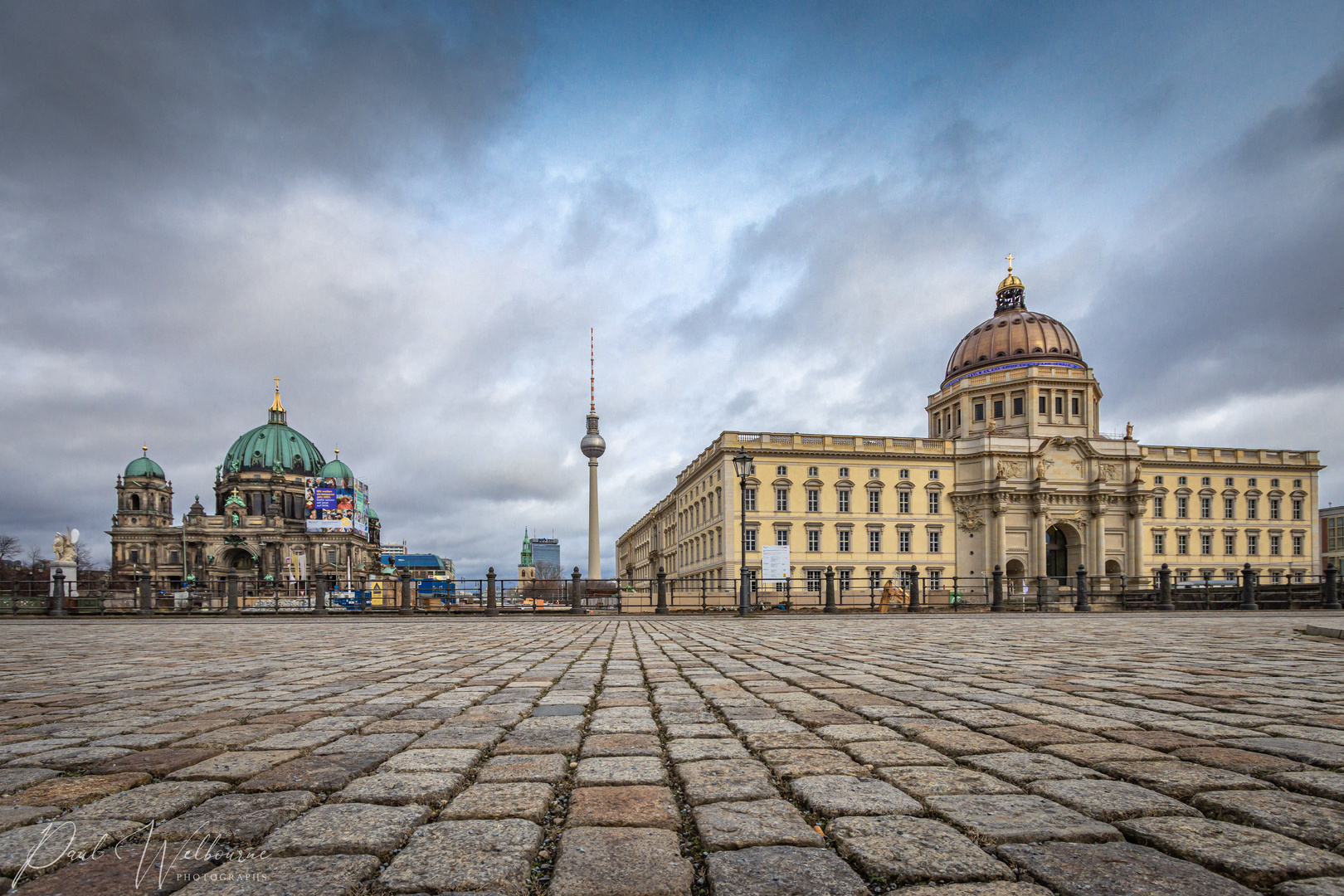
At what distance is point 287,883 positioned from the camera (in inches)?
69.8

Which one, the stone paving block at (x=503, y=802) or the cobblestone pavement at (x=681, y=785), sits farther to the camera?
the stone paving block at (x=503, y=802)

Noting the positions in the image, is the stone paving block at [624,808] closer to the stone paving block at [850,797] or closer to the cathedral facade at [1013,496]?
the stone paving block at [850,797]

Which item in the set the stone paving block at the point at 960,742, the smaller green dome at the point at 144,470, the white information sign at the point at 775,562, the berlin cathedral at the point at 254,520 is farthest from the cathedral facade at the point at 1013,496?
the smaller green dome at the point at 144,470

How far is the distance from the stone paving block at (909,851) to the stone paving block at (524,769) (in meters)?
1.08

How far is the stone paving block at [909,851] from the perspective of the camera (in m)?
1.81

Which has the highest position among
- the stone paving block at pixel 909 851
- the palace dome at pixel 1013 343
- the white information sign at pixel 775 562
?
the palace dome at pixel 1013 343

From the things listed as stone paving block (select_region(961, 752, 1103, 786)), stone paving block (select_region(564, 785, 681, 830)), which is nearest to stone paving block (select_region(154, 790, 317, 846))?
stone paving block (select_region(564, 785, 681, 830))

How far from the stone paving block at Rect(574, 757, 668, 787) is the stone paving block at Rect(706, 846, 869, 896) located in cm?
78

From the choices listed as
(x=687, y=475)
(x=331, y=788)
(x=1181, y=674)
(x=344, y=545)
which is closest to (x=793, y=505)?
(x=687, y=475)

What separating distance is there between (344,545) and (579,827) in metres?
115

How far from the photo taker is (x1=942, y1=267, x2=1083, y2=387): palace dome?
65.3 metres

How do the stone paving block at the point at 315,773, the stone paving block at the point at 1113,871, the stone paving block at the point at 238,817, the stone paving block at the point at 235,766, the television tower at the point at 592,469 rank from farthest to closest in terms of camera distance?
1. the television tower at the point at 592,469
2. the stone paving block at the point at 235,766
3. the stone paving block at the point at 315,773
4. the stone paving block at the point at 238,817
5. the stone paving block at the point at 1113,871

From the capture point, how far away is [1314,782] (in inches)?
101

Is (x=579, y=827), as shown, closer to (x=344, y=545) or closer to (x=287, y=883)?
(x=287, y=883)
